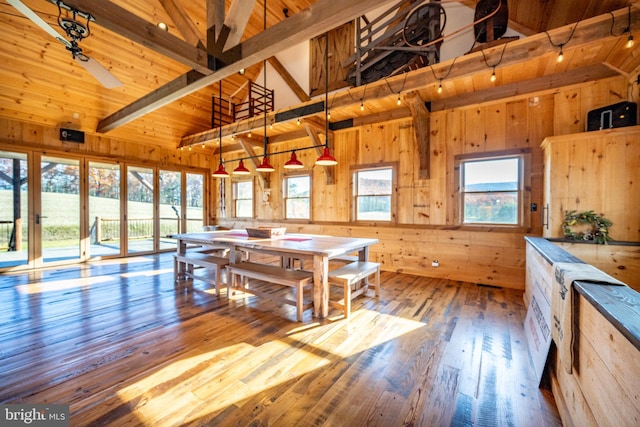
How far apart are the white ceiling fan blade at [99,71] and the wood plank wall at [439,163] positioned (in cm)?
368

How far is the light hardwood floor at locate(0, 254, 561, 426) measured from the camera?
156 centimetres

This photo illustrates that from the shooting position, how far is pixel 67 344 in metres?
2.31

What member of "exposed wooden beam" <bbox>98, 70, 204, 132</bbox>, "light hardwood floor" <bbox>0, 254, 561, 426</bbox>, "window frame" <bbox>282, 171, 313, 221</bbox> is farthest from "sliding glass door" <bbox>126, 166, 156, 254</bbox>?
"window frame" <bbox>282, 171, 313, 221</bbox>

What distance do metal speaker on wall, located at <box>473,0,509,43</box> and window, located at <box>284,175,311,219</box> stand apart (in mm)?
3906

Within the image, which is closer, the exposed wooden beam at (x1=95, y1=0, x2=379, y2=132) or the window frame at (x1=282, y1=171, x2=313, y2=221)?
the exposed wooden beam at (x1=95, y1=0, x2=379, y2=132)

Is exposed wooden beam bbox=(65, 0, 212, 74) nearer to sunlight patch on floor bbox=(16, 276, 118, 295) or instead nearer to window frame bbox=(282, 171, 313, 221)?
window frame bbox=(282, 171, 313, 221)

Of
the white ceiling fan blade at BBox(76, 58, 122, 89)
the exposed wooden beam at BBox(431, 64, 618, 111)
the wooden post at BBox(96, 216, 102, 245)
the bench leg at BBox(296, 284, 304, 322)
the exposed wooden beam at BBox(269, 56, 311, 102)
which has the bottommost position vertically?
the bench leg at BBox(296, 284, 304, 322)

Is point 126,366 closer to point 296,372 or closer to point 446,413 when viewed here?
point 296,372

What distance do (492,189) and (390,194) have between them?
163 centimetres

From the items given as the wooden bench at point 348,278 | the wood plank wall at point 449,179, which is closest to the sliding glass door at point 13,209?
the wood plank wall at point 449,179

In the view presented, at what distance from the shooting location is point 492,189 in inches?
161

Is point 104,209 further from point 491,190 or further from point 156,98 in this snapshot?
point 491,190

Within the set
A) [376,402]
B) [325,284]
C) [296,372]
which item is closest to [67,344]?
[296,372]

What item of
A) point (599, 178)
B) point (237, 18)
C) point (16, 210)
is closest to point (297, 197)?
point (237, 18)
